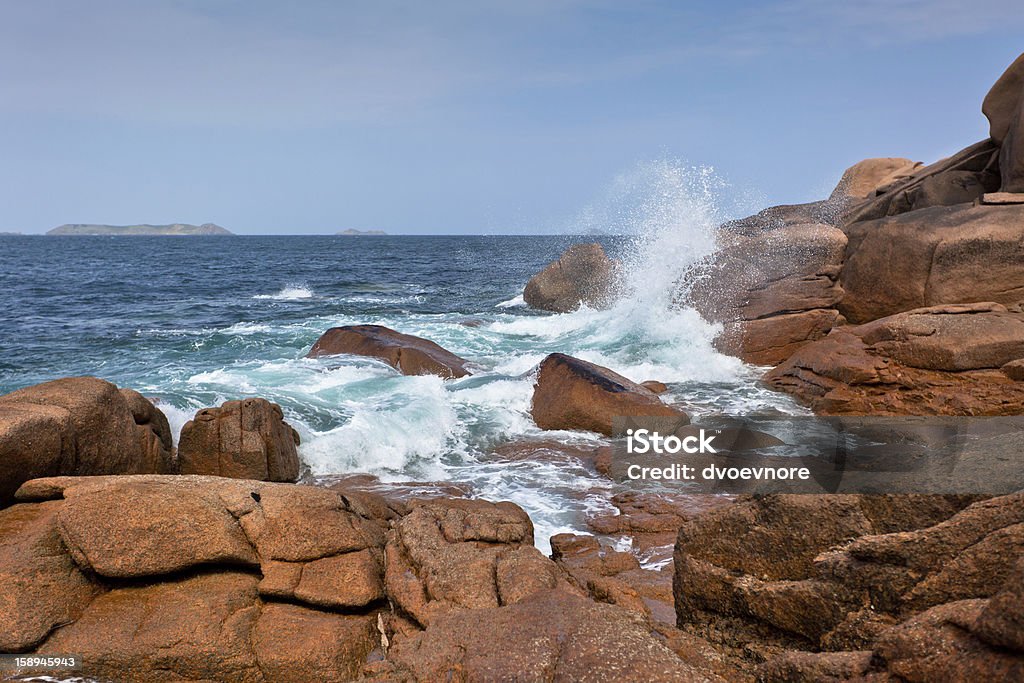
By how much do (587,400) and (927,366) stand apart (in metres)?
4.75

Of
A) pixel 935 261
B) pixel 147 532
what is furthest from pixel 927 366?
pixel 147 532

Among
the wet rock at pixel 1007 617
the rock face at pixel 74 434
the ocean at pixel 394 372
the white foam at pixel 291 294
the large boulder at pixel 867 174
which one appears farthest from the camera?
the white foam at pixel 291 294

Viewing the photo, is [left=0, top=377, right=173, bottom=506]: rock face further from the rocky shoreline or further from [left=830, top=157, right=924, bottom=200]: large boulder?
[left=830, top=157, right=924, bottom=200]: large boulder

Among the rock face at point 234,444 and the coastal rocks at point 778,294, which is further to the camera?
the coastal rocks at point 778,294

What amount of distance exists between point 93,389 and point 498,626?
4616 mm

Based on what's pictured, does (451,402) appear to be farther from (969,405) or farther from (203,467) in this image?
(969,405)

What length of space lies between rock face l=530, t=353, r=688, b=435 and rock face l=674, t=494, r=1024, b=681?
213 inches

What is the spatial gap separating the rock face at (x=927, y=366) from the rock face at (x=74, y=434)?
329 inches

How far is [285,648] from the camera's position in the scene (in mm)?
3936

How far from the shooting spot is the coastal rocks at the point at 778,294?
41.3ft

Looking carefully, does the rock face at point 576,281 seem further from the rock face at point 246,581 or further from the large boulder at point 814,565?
the large boulder at point 814,565

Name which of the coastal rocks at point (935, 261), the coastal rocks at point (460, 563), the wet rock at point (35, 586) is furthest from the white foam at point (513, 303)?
the wet rock at point (35, 586)

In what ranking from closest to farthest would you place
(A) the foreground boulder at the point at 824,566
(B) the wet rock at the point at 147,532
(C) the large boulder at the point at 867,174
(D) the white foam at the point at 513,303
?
(A) the foreground boulder at the point at 824,566 → (B) the wet rock at the point at 147,532 → (D) the white foam at the point at 513,303 → (C) the large boulder at the point at 867,174

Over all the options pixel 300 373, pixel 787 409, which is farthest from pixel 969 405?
pixel 300 373
